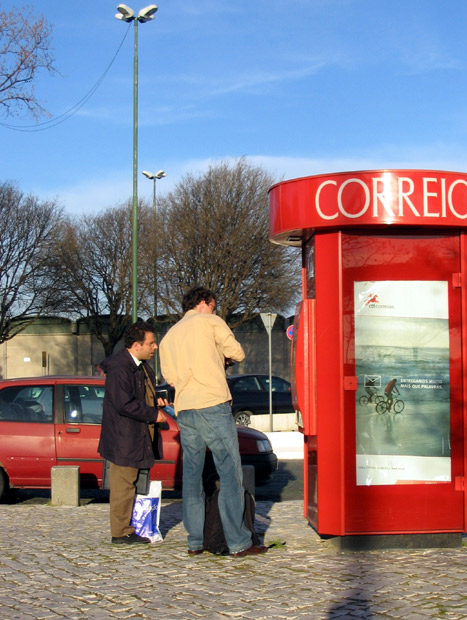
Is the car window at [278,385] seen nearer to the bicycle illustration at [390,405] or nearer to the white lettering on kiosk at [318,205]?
the bicycle illustration at [390,405]

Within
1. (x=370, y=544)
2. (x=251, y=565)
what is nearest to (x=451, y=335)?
(x=370, y=544)

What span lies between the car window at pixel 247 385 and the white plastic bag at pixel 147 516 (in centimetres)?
1566

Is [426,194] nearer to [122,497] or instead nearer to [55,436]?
[122,497]

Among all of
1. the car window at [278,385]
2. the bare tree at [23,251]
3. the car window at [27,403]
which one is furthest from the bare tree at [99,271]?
the car window at [27,403]

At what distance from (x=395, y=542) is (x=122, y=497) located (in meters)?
2.12

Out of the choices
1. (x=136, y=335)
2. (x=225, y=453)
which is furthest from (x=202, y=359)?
(x=136, y=335)

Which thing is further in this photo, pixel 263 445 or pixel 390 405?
pixel 263 445

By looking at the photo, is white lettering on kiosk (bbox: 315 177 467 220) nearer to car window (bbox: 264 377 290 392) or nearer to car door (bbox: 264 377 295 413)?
car door (bbox: 264 377 295 413)

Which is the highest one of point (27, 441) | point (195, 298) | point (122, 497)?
point (195, 298)

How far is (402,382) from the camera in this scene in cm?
648

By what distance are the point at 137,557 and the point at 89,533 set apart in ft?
4.01

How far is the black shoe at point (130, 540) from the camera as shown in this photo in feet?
21.9

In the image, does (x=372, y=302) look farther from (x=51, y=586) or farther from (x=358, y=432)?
(x=51, y=586)

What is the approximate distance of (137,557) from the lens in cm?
620
